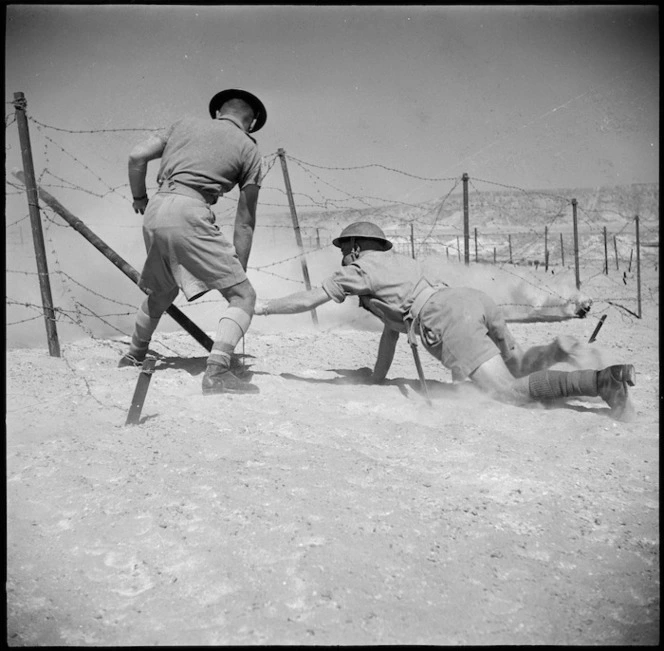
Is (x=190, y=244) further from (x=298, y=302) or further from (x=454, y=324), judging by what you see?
(x=454, y=324)

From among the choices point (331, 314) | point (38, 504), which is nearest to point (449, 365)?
point (38, 504)

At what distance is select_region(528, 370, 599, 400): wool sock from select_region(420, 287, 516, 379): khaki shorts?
0.96 feet

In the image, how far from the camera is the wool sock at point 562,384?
3.52m

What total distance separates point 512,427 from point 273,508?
164 cm

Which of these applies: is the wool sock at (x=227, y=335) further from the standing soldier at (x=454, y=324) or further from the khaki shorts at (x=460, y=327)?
the khaki shorts at (x=460, y=327)

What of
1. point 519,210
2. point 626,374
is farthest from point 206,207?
point 519,210

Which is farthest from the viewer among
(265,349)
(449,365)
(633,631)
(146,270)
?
(265,349)

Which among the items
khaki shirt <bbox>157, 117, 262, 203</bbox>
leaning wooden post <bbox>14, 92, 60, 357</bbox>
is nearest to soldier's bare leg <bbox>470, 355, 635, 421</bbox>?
khaki shirt <bbox>157, 117, 262, 203</bbox>

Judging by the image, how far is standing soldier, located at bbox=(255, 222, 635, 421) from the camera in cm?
359

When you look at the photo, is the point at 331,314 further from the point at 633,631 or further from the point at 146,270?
the point at 633,631

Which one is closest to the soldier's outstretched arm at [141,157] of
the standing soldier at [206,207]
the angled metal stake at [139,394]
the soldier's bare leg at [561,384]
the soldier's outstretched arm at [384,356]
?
the standing soldier at [206,207]

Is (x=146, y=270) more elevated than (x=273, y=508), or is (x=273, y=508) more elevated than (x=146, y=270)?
(x=146, y=270)

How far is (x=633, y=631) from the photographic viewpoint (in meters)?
1.76

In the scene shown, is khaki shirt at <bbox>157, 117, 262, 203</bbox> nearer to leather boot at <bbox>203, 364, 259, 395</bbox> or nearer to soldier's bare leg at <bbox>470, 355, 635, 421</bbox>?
leather boot at <bbox>203, 364, 259, 395</bbox>
